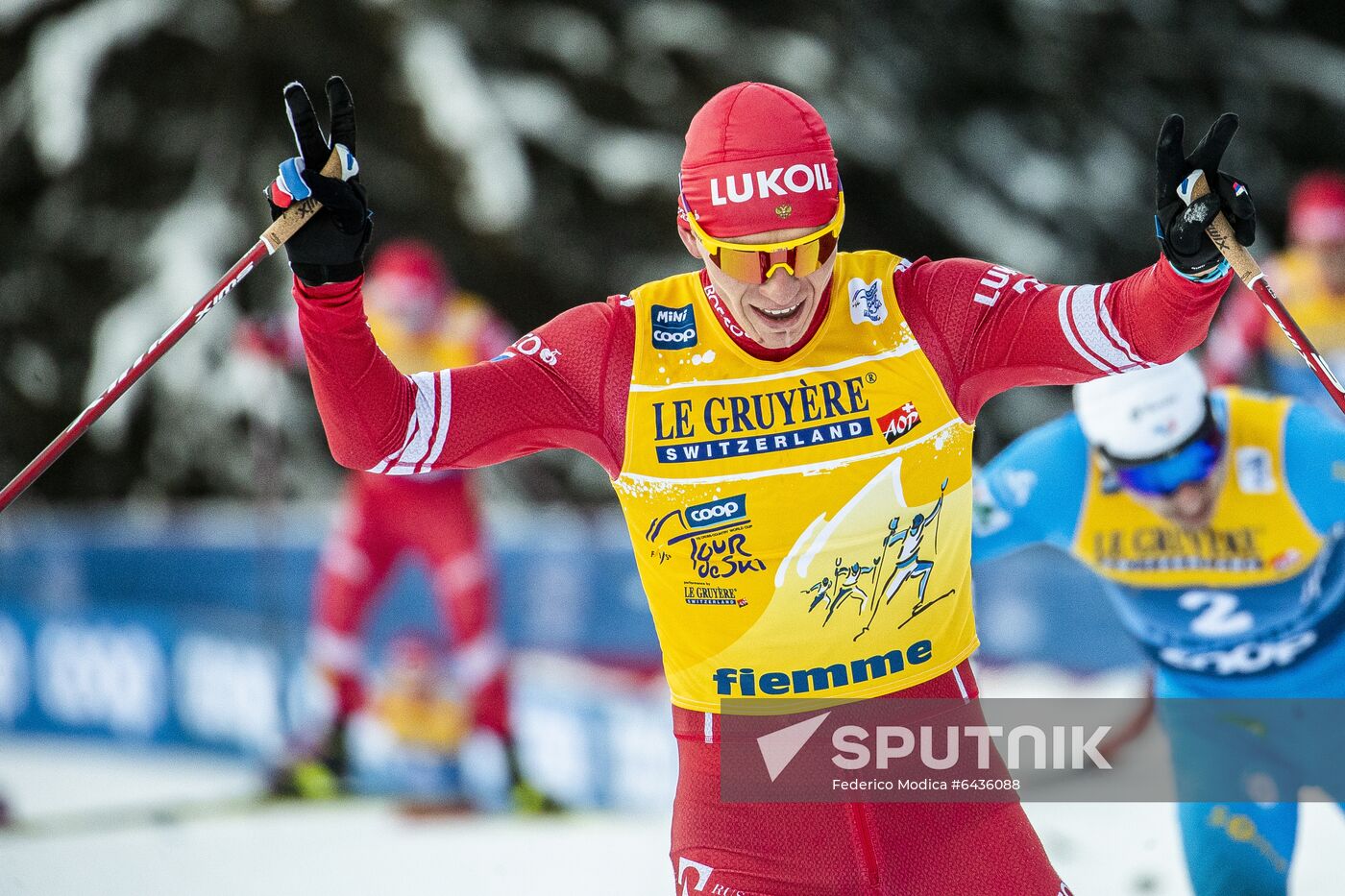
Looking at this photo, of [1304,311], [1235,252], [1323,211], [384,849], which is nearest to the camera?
[1235,252]

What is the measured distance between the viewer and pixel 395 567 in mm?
Result: 7117

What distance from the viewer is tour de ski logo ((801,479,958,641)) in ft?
8.17

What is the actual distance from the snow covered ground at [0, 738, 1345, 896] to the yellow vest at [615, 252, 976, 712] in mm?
2627

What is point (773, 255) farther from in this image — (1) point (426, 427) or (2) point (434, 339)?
(2) point (434, 339)

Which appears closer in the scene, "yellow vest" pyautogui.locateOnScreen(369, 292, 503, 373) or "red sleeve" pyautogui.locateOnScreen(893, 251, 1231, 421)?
"red sleeve" pyautogui.locateOnScreen(893, 251, 1231, 421)

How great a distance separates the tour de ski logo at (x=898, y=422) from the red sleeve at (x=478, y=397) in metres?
0.42

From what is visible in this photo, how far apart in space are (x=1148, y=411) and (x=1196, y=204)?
1209 mm

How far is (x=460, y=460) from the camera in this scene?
8.40 ft

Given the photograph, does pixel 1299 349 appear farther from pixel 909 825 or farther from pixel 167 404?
pixel 167 404

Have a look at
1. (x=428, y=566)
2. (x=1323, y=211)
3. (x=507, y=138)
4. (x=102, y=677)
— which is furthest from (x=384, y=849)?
(x=507, y=138)

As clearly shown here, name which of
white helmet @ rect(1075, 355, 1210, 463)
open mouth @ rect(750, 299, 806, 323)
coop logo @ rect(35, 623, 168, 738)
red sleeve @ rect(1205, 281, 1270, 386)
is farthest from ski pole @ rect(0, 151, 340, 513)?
coop logo @ rect(35, 623, 168, 738)

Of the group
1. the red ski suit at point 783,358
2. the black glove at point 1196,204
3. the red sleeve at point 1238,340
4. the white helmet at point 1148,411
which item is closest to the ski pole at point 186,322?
the red ski suit at point 783,358

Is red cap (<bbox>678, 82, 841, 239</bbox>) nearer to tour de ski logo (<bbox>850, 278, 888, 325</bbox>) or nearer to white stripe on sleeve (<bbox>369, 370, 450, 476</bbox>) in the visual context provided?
tour de ski logo (<bbox>850, 278, 888, 325</bbox>)

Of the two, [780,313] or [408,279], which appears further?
[408,279]
